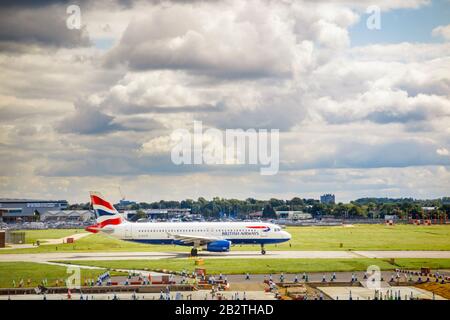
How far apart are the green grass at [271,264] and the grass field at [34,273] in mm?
4105

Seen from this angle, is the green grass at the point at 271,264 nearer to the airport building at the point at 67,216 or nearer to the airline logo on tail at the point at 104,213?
the airline logo on tail at the point at 104,213

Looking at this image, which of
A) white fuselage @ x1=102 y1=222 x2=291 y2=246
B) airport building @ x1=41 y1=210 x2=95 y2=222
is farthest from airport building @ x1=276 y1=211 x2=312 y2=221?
white fuselage @ x1=102 y1=222 x2=291 y2=246

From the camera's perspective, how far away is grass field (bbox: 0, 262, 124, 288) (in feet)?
155

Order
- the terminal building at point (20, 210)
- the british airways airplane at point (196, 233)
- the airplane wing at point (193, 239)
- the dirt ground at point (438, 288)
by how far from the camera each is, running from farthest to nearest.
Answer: the terminal building at point (20, 210)
the british airways airplane at point (196, 233)
the airplane wing at point (193, 239)
the dirt ground at point (438, 288)

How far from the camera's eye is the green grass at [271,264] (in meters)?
52.9

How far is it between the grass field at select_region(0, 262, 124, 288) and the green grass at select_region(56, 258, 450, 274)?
Answer: 4105mm

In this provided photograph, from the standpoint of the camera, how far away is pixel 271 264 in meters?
56.2

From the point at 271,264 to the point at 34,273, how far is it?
20658 mm

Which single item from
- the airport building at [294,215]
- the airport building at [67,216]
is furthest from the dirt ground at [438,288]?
the airport building at [67,216]
